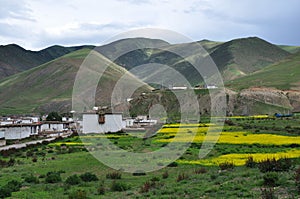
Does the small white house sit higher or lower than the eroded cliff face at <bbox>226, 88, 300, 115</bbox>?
lower

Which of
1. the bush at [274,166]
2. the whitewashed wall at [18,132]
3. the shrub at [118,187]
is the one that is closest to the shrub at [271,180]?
the bush at [274,166]

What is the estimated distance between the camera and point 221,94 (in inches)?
4988

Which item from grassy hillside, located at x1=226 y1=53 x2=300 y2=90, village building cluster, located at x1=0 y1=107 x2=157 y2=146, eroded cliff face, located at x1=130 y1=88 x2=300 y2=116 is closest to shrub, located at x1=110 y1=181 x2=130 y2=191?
village building cluster, located at x1=0 y1=107 x2=157 y2=146

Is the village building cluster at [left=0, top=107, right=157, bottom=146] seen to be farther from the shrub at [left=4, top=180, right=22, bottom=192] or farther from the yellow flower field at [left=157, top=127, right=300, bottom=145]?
the shrub at [left=4, top=180, right=22, bottom=192]

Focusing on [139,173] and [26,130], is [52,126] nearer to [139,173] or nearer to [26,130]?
[26,130]

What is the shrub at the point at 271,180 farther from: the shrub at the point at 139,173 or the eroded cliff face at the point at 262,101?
the eroded cliff face at the point at 262,101

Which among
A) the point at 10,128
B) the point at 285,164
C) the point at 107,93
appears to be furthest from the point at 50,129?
the point at 107,93

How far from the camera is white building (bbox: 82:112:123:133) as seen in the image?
2689 inches

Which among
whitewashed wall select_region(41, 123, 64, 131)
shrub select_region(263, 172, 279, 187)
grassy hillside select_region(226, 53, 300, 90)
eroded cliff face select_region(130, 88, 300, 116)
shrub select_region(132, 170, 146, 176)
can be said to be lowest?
shrub select_region(132, 170, 146, 176)

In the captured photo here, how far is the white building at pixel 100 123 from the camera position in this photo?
68.3 m

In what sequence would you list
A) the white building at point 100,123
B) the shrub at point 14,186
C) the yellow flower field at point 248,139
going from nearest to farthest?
1. the shrub at point 14,186
2. the yellow flower field at point 248,139
3. the white building at point 100,123

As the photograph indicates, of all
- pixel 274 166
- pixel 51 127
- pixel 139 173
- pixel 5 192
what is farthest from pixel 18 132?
pixel 274 166

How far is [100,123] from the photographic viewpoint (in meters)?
69.9

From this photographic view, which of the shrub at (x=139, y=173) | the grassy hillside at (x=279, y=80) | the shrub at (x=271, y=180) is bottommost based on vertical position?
the shrub at (x=139, y=173)
